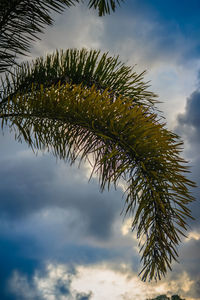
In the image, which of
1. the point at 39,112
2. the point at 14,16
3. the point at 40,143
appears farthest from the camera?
the point at 14,16

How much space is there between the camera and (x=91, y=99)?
10.2ft

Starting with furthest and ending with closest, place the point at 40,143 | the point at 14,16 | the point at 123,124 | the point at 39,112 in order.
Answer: the point at 14,16
the point at 40,143
the point at 39,112
the point at 123,124

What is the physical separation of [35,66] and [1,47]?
22.3 inches

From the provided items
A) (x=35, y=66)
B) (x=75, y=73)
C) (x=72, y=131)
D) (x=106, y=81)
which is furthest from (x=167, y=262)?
(x=35, y=66)

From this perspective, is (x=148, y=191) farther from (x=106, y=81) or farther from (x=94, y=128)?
(x=106, y=81)

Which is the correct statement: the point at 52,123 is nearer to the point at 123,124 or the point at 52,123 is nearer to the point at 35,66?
the point at 123,124

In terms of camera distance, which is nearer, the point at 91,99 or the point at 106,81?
the point at 91,99

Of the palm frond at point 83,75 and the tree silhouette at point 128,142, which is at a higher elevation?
the palm frond at point 83,75

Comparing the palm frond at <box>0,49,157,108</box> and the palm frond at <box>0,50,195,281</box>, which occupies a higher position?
the palm frond at <box>0,49,157,108</box>

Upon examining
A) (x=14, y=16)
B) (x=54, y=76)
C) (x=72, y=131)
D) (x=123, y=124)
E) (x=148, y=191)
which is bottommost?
(x=148, y=191)

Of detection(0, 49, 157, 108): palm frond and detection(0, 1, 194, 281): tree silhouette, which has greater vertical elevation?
detection(0, 49, 157, 108): palm frond

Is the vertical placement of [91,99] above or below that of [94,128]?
above

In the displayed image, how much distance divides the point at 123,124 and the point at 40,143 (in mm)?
1269

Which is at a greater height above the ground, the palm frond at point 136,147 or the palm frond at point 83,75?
the palm frond at point 83,75
